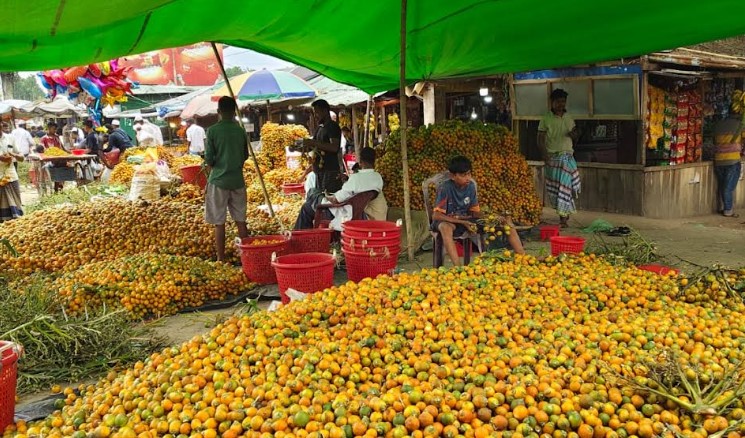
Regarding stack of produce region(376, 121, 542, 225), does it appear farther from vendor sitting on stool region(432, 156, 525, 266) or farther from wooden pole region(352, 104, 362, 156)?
wooden pole region(352, 104, 362, 156)

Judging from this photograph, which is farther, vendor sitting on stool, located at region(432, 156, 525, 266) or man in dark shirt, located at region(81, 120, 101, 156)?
man in dark shirt, located at region(81, 120, 101, 156)

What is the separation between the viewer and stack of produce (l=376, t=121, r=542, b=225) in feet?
24.2

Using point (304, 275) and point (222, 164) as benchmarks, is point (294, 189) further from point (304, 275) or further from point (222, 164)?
point (304, 275)

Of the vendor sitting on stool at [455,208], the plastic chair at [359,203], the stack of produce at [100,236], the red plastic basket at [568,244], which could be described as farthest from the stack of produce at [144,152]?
the red plastic basket at [568,244]

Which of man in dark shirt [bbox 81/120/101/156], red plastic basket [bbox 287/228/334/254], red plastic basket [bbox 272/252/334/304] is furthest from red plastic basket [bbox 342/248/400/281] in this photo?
man in dark shirt [bbox 81/120/101/156]

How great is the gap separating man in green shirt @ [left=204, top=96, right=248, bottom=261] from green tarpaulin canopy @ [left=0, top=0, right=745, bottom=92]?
3.04 ft

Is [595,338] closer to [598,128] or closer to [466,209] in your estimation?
[466,209]

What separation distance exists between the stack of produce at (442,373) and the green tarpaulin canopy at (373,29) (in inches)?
72.0

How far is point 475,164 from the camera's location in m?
7.42

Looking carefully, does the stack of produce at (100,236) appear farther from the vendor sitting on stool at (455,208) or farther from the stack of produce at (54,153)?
the stack of produce at (54,153)

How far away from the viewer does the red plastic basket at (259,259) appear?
5719mm

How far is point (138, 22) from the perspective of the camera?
3.86m

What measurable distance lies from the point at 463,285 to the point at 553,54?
3.77 meters

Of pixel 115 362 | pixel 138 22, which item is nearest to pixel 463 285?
pixel 115 362
